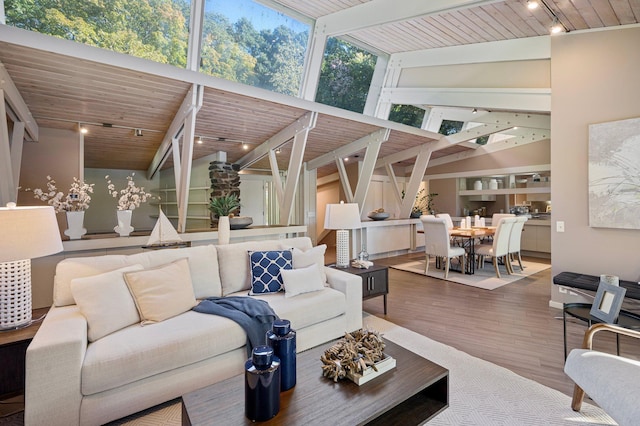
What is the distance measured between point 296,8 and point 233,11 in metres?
0.89

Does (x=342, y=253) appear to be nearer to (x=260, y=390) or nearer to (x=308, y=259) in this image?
(x=308, y=259)

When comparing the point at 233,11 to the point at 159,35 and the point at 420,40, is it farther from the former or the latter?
the point at 420,40

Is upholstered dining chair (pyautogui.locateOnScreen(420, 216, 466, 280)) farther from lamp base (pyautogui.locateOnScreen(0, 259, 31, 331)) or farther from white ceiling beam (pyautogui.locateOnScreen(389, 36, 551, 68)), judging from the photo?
lamp base (pyautogui.locateOnScreen(0, 259, 31, 331))

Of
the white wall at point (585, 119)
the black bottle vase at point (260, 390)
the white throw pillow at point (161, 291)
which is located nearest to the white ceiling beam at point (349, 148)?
the white wall at point (585, 119)

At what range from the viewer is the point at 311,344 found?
2.68m

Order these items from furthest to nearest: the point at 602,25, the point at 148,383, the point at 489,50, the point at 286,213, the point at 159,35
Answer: the point at 286,213 < the point at 489,50 < the point at 159,35 < the point at 602,25 < the point at 148,383

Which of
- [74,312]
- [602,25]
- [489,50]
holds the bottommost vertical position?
[74,312]

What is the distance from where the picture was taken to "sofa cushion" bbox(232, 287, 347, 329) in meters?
2.56

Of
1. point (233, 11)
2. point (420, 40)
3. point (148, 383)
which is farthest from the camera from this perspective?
point (420, 40)

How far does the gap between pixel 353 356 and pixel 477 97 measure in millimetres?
4905

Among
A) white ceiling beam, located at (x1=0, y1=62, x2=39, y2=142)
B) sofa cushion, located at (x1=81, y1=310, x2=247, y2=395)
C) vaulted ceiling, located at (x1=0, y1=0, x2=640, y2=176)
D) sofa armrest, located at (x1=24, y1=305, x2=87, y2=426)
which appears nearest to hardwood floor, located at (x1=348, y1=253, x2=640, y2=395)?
sofa cushion, located at (x1=81, y1=310, x2=247, y2=395)

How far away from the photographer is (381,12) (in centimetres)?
386

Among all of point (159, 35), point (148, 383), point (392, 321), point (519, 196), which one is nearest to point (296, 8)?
point (159, 35)

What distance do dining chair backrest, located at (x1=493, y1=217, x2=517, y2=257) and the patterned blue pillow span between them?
398cm
